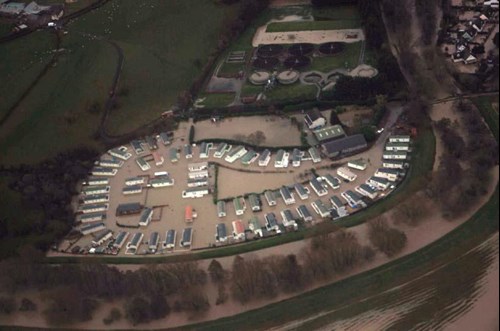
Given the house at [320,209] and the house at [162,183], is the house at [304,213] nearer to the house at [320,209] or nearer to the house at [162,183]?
the house at [320,209]

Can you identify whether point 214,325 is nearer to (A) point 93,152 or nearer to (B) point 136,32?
(A) point 93,152

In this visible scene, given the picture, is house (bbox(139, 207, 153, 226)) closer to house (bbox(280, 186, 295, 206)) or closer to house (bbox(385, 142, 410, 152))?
house (bbox(280, 186, 295, 206))

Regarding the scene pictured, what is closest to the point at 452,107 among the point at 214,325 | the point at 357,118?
the point at 357,118

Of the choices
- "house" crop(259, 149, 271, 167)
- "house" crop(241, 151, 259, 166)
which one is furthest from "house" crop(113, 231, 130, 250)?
"house" crop(259, 149, 271, 167)

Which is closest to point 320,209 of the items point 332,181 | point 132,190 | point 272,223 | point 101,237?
point 332,181

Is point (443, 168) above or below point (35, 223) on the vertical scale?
above

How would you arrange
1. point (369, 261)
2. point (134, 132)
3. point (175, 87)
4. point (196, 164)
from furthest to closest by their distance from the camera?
point (175, 87) → point (134, 132) → point (196, 164) → point (369, 261)

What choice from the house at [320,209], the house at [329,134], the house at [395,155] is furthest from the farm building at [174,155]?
the house at [395,155]
